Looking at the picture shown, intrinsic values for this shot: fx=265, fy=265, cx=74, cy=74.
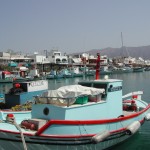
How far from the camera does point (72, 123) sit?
10.3 metres

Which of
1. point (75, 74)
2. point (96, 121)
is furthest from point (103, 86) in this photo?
point (75, 74)

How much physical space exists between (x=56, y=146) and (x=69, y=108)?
5.11 ft

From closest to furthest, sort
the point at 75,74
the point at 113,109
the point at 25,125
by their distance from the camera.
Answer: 1. the point at 25,125
2. the point at 113,109
3. the point at 75,74

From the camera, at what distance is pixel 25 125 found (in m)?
11.0

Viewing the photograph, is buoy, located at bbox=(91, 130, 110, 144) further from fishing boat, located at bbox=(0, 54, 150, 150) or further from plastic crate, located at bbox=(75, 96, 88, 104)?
plastic crate, located at bbox=(75, 96, 88, 104)

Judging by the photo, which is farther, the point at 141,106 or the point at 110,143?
the point at 141,106

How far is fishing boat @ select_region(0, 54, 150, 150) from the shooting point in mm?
10062

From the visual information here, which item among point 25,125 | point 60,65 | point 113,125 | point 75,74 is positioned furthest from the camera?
point 60,65

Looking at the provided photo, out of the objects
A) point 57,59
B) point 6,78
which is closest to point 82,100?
point 6,78

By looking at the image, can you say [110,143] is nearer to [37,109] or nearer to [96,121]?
[96,121]

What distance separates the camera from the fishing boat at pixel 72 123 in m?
10.1

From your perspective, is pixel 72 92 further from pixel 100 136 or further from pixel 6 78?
pixel 6 78

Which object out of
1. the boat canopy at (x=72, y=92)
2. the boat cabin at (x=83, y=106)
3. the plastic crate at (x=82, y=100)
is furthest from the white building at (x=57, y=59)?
the plastic crate at (x=82, y=100)

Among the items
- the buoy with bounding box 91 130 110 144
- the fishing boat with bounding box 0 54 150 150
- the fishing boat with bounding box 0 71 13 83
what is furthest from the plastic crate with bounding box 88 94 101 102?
the fishing boat with bounding box 0 71 13 83
